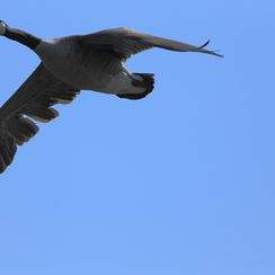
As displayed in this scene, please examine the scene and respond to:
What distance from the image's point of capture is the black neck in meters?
18.1

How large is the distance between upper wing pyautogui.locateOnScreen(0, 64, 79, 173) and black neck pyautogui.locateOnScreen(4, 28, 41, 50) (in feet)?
6.72

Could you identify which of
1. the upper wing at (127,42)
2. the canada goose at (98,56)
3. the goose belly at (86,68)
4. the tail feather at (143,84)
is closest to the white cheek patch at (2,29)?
the canada goose at (98,56)

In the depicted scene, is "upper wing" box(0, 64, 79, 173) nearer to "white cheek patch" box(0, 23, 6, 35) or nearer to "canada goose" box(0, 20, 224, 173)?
"white cheek patch" box(0, 23, 6, 35)

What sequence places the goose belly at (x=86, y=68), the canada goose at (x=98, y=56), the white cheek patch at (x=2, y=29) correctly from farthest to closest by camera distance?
the white cheek patch at (x=2, y=29), the goose belly at (x=86, y=68), the canada goose at (x=98, y=56)

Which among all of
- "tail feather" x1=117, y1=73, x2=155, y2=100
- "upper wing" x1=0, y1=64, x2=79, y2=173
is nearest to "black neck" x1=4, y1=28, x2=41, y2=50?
"upper wing" x1=0, y1=64, x2=79, y2=173

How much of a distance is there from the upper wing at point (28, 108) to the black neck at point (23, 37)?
205cm

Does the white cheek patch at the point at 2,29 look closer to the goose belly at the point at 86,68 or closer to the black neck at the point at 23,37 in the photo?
the black neck at the point at 23,37

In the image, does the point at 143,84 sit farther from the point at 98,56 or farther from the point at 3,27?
the point at 3,27

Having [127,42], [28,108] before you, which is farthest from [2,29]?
[28,108]

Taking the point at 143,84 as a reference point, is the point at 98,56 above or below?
below

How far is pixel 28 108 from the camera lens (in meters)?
22.1

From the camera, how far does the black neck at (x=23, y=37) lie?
59.3 ft

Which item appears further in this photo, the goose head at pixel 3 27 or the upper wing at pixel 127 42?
the goose head at pixel 3 27

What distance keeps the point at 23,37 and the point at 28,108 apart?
3848 mm
